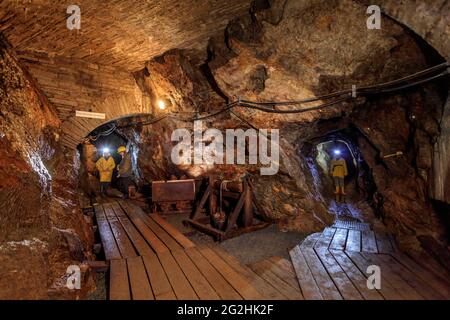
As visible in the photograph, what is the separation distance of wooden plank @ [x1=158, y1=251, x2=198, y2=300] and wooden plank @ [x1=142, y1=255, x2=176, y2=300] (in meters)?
0.06

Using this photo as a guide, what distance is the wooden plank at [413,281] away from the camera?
9.39 ft

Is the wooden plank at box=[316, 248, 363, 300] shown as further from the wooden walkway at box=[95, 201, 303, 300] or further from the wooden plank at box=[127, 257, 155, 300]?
the wooden plank at box=[127, 257, 155, 300]

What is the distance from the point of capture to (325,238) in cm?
490

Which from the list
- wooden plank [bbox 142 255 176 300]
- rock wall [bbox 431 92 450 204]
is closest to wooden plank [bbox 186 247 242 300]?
wooden plank [bbox 142 255 176 300]

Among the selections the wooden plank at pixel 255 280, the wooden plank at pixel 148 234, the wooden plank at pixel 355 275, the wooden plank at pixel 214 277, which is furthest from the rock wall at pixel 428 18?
the wooden plank at pixel 148 234

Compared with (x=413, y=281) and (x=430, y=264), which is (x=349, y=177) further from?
(x=413, y=281)

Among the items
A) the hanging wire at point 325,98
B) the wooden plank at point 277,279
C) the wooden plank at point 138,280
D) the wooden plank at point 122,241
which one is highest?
the hanging wire at point 325,98

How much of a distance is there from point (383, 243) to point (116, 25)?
724 centimetres

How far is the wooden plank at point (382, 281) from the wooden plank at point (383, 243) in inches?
22.3

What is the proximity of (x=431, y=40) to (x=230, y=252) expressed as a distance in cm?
449

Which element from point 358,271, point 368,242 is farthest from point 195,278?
point 368,242

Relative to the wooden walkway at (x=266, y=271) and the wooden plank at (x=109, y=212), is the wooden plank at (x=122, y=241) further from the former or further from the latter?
the wooden plank at (x=109, y=212)
